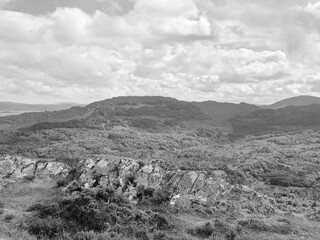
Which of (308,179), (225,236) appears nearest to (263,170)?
(308,179)

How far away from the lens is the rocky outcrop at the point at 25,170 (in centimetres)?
3195

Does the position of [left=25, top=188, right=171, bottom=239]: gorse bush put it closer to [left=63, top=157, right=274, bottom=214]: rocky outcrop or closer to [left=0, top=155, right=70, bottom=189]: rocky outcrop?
[left=63, top=157, right=274, bottom=214]: rocky outcrop

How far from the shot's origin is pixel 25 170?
112ft

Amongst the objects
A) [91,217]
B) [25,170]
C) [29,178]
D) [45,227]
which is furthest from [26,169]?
[45,227]

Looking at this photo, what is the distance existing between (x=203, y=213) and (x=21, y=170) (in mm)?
20638

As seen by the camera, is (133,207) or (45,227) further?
(133,207)

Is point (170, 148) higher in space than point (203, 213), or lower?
lower

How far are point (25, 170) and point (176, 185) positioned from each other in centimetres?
1629

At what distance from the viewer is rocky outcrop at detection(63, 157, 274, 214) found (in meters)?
25.4

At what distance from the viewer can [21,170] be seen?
1341 inches

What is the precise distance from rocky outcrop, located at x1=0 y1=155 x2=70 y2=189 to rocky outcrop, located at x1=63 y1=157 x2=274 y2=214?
8.77 feet

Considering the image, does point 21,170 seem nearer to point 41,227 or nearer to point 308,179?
point 41,227

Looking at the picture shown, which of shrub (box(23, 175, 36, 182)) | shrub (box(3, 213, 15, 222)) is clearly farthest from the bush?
shrub (box(23, 175, 36, 182))

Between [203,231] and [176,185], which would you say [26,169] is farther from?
[203,231]
